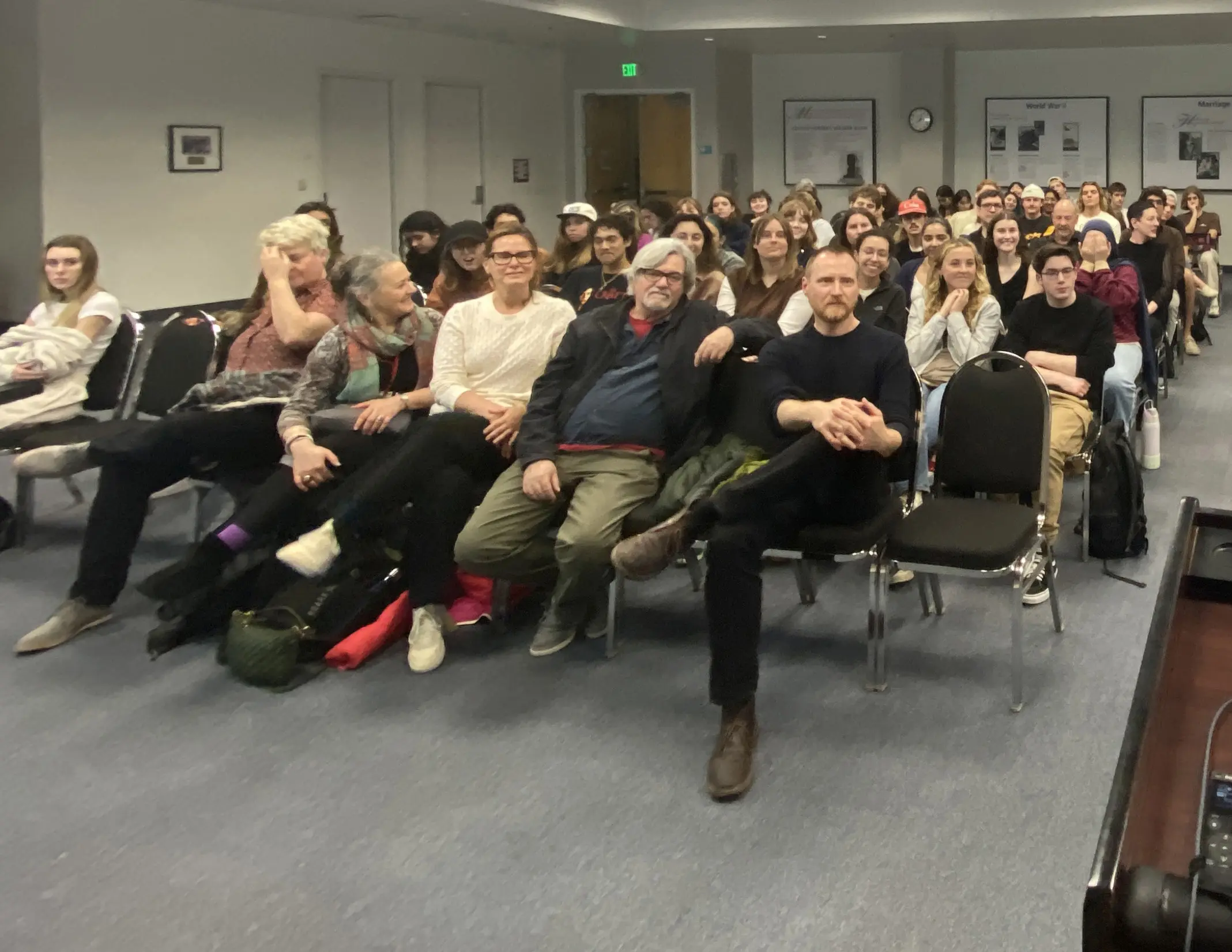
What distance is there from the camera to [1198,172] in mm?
14391

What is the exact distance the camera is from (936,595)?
3928 mm

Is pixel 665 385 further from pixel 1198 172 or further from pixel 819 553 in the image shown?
pixel 1198 172

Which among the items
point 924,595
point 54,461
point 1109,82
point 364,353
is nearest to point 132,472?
point 54,461

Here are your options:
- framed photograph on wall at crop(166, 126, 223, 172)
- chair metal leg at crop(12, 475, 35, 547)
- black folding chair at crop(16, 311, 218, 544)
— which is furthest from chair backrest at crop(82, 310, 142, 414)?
framed photograph on wall at crop(166, 126, 223, 172)

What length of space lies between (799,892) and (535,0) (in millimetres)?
9986

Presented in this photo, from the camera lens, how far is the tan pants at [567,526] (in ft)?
11.3

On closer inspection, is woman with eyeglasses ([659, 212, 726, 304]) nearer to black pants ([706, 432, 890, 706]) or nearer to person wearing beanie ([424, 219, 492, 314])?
person wearing beanie ([424, 219, 492, 314])

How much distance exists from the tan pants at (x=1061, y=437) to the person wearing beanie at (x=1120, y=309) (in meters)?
0.74

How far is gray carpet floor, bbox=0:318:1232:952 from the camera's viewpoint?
235 cm

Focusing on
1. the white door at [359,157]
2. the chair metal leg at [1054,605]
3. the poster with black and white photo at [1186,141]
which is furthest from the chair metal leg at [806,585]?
the poster with black and white photo at [1186,141]

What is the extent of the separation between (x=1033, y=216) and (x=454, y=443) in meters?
6.92

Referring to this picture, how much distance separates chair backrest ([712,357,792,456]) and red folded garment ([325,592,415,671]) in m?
1.07

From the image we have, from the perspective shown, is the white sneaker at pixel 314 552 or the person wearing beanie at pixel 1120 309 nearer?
the white sneaker at pixel 314 552

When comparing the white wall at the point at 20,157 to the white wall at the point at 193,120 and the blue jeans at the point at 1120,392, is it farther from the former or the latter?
the blue jeans at the point at 1120,392
